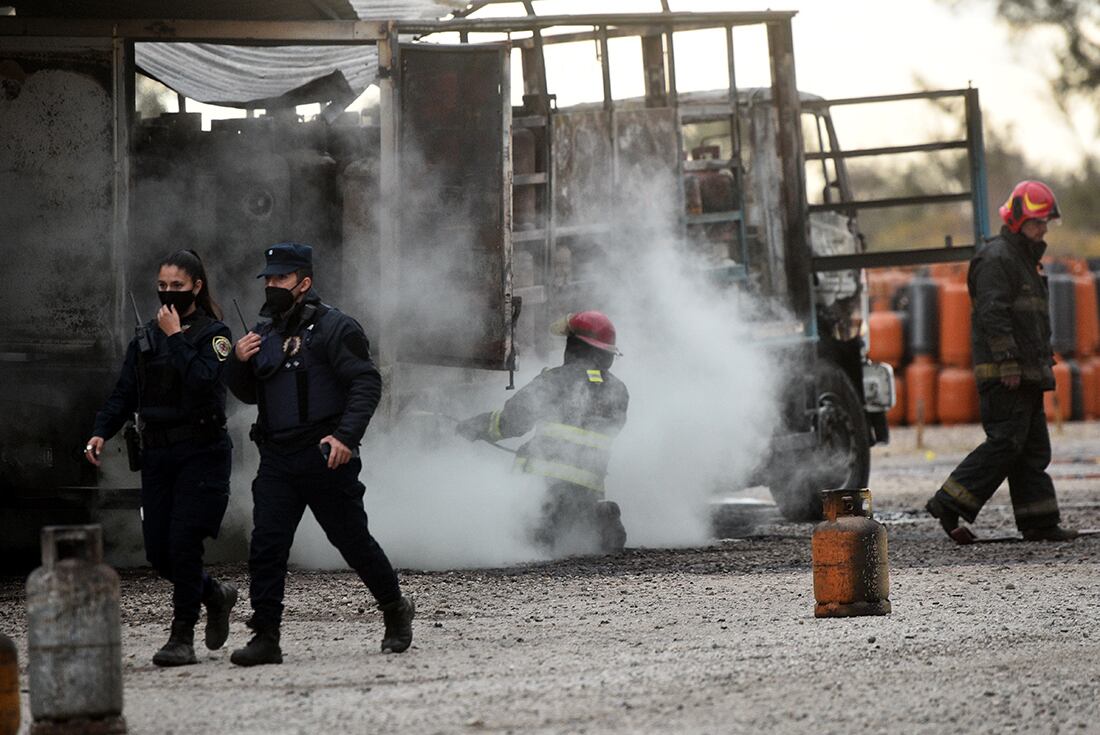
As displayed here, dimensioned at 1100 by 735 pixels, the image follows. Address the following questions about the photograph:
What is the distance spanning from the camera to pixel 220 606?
6.73 metres

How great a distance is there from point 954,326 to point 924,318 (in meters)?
0.45

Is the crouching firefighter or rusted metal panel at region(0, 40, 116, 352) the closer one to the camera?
the crouching firefighter

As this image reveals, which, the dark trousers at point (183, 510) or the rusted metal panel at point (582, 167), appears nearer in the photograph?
the dark trousers at point (183, 510)

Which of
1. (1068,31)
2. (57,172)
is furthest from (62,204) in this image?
(1068,31)

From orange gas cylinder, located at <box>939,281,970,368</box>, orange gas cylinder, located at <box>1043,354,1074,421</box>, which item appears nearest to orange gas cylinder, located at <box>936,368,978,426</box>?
orange gas cylinder, located at <box>939,281,970,368</box>

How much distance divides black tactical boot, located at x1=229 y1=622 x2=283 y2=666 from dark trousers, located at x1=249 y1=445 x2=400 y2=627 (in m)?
0.03

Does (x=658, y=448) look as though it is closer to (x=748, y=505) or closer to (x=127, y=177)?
(x=748, y=505)

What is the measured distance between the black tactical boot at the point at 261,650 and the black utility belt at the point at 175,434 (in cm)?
70

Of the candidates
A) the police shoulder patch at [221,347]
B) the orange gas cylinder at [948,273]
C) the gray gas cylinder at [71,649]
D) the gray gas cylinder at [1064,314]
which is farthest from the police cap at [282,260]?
the orange gas cylinder at [948,273]

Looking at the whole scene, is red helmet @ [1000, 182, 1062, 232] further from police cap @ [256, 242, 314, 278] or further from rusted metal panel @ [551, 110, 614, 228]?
police cap @ [256, 242, 314, 278]

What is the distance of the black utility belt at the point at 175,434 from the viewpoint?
6543 millimetres

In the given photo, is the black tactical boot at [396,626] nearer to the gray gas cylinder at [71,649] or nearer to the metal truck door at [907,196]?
the gray gas cylinder at [71,649]

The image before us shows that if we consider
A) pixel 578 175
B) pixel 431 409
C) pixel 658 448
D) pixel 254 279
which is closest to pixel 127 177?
pixel 254 279

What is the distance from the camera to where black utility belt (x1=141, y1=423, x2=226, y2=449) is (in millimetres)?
6543
